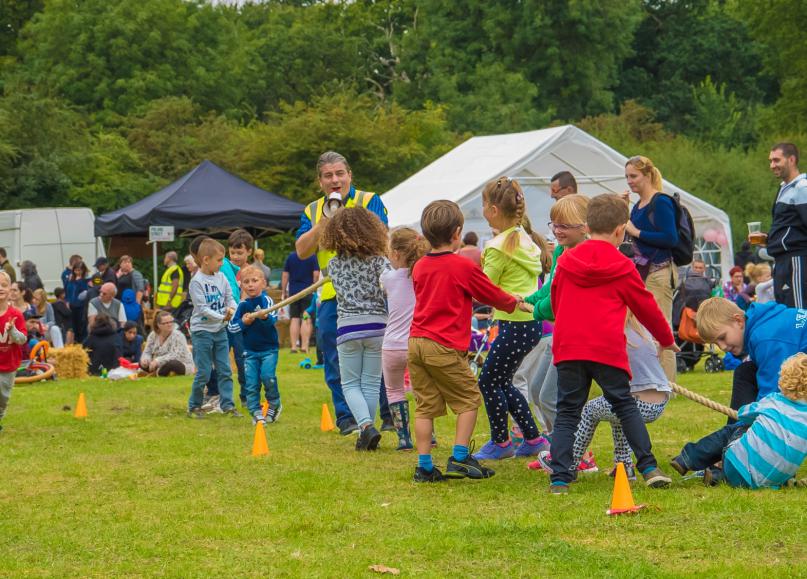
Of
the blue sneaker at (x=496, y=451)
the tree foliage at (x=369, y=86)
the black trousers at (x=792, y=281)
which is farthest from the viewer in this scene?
the tree foliage at (x=369, y=86)

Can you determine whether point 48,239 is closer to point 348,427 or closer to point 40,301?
point 40,301

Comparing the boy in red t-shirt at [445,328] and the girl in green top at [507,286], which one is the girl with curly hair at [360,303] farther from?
the boy in red t-shirt at [445,328]

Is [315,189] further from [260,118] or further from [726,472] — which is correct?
[726,472]

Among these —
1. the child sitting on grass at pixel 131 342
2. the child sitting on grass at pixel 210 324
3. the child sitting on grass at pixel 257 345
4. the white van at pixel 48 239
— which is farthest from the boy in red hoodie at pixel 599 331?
the white van at pixel 48 239

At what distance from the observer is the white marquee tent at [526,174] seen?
75.4ft

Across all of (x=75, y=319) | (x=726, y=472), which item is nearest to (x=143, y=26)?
(x=75, y=319)

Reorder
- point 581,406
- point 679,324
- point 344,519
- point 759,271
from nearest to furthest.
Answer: point 344,519 < point 581,406 < point 679,324 < point 759,271

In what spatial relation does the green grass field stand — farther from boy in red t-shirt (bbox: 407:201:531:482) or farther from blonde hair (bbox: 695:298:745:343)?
blonde hair (bbox: 695:298:745:343)

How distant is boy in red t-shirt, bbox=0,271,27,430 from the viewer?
10.3m

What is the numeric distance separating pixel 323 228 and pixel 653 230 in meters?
3.01

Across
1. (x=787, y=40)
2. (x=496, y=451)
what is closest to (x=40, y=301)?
(x=496, y=451)

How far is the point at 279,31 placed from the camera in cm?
5884

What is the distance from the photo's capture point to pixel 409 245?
837 cm

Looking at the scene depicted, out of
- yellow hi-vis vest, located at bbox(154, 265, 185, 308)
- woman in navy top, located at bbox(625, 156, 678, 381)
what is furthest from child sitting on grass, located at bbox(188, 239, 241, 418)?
yellow hi-vis vest, located at bbox(154, 265, 185, 308)
